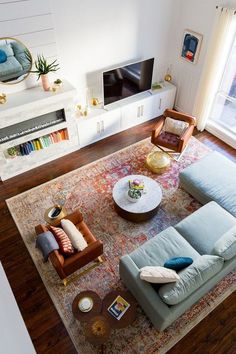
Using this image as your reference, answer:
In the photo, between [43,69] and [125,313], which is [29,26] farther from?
[125,313]

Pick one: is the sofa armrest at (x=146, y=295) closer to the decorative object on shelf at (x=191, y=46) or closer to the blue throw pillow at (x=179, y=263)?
the blue throw pillow at (x=179, y=263)

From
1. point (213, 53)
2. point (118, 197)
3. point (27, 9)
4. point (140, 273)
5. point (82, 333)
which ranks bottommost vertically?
point (82, 333)

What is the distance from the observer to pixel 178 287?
270cm

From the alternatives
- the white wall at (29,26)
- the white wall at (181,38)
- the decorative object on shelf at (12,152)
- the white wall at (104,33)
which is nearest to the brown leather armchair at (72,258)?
the decorative object on shelf at (12,152)

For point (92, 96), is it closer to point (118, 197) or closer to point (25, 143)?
point (25, 143)

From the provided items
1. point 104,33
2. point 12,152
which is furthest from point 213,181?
point 12,152

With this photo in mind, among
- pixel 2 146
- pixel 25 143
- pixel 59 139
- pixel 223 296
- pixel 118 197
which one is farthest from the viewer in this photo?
pixel 59 139

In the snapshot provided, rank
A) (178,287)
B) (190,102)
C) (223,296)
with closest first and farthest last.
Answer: (178,287) < (223,296) < (190,102)

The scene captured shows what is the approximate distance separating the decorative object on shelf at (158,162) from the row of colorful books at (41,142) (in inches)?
63.9

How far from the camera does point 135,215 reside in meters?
3.99

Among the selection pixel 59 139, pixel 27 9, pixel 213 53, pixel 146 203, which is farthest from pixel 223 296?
pixel 27 9

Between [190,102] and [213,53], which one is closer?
[213,53]

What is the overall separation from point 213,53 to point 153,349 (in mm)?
4668

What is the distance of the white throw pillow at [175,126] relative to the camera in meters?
5.17
